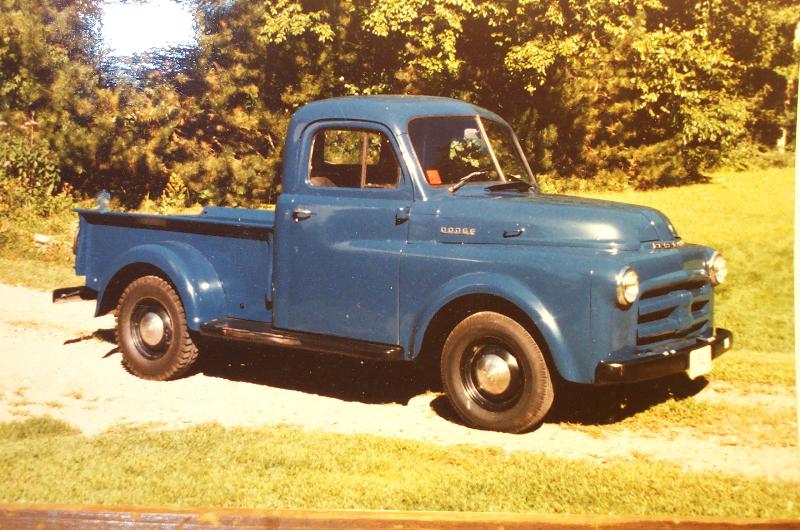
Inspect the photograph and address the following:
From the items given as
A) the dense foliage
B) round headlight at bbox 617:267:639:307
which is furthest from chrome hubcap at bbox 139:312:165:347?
round headlight at bbox 617:267:639:307

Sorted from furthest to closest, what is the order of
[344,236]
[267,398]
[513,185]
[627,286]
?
[267,398], [513,185], [344,236], [627,286]

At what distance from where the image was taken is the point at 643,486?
3320 millimetres

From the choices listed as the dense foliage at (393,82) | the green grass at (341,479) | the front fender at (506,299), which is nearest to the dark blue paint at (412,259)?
the front fender at (506,299)

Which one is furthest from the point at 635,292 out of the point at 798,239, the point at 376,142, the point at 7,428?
the point at 7,428

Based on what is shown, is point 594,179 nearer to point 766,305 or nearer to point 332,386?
point 766,305

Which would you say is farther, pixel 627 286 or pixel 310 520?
pixel 627 286

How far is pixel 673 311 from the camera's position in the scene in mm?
4469

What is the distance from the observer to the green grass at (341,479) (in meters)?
3.04

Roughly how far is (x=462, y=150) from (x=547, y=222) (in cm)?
84

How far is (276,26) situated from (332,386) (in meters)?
2.18

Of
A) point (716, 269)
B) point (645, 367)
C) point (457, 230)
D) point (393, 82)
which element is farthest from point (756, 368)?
point (393, 82)

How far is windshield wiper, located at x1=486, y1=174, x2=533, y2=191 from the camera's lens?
4980mm

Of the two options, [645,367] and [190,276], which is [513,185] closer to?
[645,367]

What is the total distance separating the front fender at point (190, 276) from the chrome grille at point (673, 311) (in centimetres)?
258
